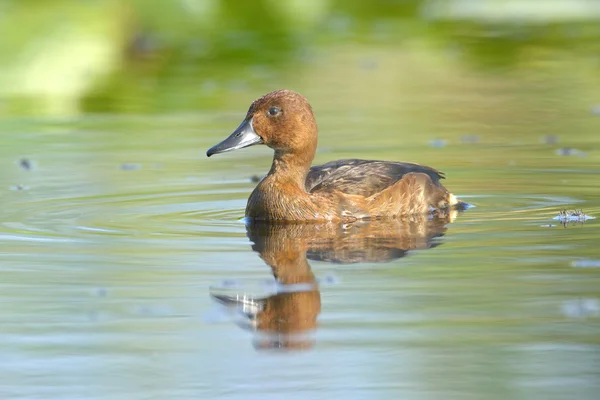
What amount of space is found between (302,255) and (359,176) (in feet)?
5.78

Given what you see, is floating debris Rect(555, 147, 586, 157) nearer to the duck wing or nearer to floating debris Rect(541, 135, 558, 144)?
floating debris Rect(541, 135, 558, 144)

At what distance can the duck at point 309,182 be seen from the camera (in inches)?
336

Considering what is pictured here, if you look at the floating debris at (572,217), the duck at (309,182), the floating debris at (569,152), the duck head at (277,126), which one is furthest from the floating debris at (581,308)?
the floating debris at (569,152)

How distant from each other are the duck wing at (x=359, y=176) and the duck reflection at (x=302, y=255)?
314mm

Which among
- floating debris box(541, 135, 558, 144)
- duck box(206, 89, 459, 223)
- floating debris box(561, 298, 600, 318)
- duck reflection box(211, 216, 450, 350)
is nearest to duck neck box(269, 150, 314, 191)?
duck box(206, 89, 459, 223)

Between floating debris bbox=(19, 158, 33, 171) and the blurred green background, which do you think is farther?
the blurred green background

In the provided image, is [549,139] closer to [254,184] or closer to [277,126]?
[254,184]

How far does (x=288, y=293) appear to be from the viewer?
615 centimetres

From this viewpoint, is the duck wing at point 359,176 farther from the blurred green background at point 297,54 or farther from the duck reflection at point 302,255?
the blurred green background at point 297,54

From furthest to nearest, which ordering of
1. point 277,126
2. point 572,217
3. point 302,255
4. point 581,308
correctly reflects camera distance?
point 277,126 → point 572,217 → point 302,255 → point 581,308

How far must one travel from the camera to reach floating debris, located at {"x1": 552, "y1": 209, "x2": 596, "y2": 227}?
26.2 feet

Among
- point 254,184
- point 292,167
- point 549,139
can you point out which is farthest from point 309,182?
point 549,139

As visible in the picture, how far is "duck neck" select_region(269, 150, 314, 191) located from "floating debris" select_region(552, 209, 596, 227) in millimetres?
1651

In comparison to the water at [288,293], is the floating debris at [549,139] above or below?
above
